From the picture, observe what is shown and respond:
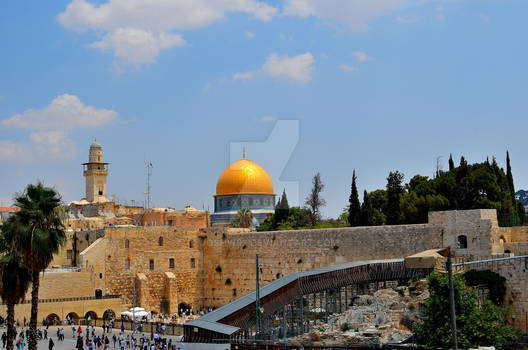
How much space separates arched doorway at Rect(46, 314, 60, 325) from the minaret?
95.1 ft

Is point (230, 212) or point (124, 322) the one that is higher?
point (230, 212)

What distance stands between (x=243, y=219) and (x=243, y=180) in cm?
501

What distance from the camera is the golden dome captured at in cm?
5759

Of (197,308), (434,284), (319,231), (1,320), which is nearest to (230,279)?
(197,308)

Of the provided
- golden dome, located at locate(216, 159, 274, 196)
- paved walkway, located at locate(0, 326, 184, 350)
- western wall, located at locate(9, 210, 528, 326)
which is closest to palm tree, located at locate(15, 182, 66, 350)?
paved walkway, located at locate(0, 326, 184, 350)

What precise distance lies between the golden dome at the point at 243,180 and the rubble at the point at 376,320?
1196 inches

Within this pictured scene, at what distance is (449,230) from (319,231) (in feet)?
26.0

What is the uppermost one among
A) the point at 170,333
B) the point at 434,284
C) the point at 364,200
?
the point at 364,200

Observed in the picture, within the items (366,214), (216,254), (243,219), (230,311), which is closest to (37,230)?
(230,311)

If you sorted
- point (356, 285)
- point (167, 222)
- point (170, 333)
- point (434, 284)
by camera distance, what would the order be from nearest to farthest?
point (434, 284), point (356, 285), point (170, 333), point (167, 222)

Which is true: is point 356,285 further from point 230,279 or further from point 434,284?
Result: point 230,279

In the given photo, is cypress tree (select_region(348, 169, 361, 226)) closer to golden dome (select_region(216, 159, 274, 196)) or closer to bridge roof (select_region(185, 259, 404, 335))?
bridge roof (select_region(185, 259, 404, 335))

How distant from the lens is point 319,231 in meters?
36.2

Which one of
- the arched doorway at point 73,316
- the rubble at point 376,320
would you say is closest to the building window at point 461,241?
the rubble at point 376,320
